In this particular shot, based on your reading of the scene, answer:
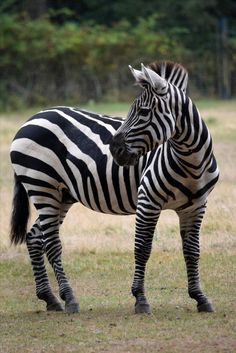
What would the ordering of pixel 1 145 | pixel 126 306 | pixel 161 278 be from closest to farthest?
pixel 126 306
pixel 161 278
pixel 1 145

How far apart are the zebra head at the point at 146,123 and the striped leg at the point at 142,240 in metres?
0.45

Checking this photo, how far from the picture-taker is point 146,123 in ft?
25.6

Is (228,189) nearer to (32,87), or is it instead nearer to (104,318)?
(104,318)

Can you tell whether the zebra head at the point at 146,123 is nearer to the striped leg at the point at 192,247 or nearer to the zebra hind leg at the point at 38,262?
the striped leg at the point at 192,247

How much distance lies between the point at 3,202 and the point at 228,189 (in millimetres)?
3323

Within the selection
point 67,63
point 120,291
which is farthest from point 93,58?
point 120,291

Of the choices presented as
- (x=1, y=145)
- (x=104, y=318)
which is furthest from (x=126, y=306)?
(x=1, y=145)

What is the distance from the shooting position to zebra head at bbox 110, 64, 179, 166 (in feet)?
25.5

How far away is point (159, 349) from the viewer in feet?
22.5

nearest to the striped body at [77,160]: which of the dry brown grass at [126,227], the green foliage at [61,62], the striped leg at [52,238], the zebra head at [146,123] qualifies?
the striped leg at [52,238]

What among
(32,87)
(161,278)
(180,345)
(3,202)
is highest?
(180,345)

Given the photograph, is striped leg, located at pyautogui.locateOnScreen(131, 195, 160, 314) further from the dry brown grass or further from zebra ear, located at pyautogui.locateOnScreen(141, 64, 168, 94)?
the dry brown grass

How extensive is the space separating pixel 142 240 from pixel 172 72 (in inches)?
53.9

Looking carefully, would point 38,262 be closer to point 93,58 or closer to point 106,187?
point 106,187
